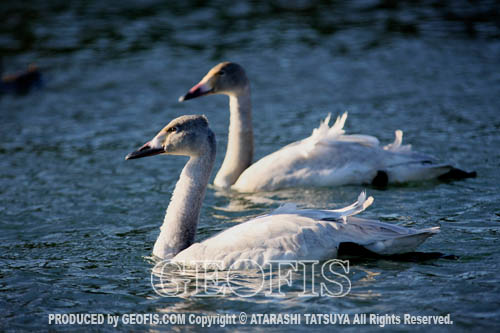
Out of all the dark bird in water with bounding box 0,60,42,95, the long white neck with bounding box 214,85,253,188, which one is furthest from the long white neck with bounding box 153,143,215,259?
the dark bird in water with bounding box 0,60,42,95

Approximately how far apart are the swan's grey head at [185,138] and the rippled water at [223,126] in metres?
1.02

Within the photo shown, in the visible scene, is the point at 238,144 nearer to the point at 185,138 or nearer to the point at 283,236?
the point at 185,138

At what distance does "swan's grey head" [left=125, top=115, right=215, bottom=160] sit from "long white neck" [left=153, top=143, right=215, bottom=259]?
85 mm

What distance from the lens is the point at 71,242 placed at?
23.8 feet

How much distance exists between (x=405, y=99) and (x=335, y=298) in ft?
23.3

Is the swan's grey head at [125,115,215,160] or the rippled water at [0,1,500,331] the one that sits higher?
the swan's grey head at [125,115,215,160]

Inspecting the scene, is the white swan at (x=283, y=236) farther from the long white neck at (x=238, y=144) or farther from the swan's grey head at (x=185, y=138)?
the long white neck at (x=238, y=144)

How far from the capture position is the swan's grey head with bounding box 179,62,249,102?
9.07m

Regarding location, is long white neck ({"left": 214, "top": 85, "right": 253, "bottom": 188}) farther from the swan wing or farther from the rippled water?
the swan wing

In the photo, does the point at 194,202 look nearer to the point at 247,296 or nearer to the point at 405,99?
the point at 247,296

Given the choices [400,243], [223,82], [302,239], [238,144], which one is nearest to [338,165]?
[238,144]

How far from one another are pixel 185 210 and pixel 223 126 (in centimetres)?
517

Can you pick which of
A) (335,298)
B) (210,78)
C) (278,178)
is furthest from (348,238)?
(210,78)

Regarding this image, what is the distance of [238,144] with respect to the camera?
9109 millimetres
